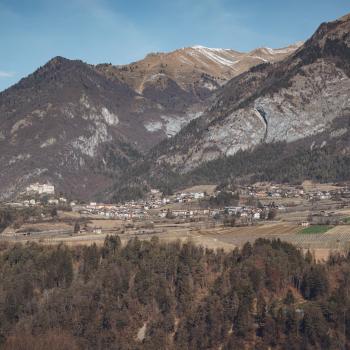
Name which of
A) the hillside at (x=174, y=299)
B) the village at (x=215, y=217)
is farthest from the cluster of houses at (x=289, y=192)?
the hillside at (x=174, y=299)

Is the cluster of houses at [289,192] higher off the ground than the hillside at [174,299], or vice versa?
the cluster of houses at [289,192]

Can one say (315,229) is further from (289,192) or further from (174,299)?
(289,192)

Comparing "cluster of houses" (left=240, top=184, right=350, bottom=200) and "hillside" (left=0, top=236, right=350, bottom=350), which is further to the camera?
"cluster of houses" (left=240, top=184, right=350, bottom=200)

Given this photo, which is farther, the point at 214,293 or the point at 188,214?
the point at 188,214

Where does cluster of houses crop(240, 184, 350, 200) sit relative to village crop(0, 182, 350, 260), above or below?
above

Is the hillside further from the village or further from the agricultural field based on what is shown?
Answer: the agricultural field

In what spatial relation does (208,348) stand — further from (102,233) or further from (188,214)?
(188,214)

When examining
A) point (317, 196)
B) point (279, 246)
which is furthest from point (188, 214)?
point (279, 246)

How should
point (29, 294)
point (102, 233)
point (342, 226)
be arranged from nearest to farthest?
1. point (29, 294)
2. point (342, 226)
3. point (102, 233)

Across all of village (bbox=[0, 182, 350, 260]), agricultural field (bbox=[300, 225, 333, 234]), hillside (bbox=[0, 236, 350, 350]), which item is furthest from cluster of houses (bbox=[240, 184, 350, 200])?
hillside (bbox=[0, 236, 350, 350])

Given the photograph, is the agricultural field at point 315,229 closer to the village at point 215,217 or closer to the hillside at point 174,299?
the village at point 215,217

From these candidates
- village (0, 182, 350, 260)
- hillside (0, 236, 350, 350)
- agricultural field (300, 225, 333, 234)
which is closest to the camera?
hillside (0, 236, 350, 350)
